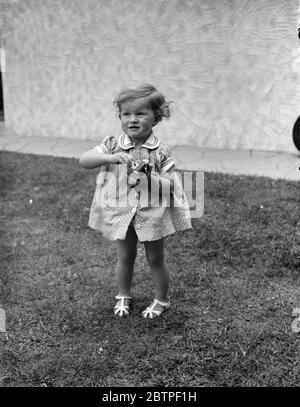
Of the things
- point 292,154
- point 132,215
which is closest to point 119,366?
point 132,215

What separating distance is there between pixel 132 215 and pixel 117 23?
13.6 ft

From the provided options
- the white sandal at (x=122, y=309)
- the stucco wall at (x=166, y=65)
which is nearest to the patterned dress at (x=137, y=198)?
the white sandal at (x=122, y=309)

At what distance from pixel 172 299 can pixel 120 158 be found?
103cm

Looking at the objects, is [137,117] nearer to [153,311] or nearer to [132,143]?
[132,143]

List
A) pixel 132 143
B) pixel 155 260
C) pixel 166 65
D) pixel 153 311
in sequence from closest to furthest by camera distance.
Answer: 1. pixel 132 143
2. pixel 155 260
3. pixel 153 311
4. pixel 166 65

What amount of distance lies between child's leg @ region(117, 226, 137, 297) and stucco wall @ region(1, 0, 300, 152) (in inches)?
134

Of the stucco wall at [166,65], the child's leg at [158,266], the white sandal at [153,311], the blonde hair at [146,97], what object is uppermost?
the stucco wall at [166,65]

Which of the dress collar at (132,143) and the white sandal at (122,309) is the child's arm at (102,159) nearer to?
the dress collar at (132,143)

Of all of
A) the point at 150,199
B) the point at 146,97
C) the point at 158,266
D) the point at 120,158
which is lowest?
the point at 158,266

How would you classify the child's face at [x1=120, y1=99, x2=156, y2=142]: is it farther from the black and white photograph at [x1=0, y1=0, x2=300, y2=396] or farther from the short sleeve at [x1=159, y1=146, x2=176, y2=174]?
the short sleeve at [x1=159, y1=146, x2=176, y2=174]

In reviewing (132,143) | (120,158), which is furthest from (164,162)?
(120,158)

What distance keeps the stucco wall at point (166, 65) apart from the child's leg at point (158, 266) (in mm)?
3436

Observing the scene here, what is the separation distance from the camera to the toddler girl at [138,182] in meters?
2.31

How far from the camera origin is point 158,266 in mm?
2648
